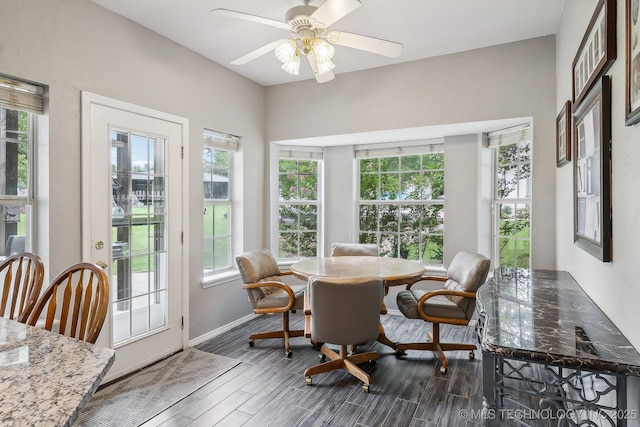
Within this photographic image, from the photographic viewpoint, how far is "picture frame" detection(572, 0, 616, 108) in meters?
1.42

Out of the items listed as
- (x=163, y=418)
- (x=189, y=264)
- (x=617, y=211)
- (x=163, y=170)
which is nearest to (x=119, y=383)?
(x=163, y=418)

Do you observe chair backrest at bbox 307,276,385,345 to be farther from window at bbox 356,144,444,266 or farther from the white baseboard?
window at bbox 356,144,444,266

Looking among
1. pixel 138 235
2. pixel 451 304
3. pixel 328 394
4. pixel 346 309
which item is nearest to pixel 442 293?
pixel 451 304

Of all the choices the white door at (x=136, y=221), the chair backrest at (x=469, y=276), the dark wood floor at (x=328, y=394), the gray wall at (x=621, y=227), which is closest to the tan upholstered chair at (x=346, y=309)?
the dark wood floor at (x=328, y=394)

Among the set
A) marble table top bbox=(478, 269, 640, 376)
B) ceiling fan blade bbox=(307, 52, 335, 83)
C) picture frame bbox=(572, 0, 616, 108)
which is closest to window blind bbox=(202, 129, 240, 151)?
ceiling fan blade bbox=(307, 52, 335, 83)

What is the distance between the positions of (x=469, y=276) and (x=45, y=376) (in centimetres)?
276

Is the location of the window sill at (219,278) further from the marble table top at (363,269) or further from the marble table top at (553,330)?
the marble table top at (553,330)

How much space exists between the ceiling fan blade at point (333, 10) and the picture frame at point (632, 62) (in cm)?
116

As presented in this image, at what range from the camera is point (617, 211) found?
1.42 meters

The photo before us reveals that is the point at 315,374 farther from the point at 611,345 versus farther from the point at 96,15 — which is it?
the point at 96,15

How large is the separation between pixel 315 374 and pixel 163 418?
3.52 ft

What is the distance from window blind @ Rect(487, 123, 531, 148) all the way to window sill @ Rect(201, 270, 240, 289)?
3211 millimetres

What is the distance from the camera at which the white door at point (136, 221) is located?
2590 millimetres

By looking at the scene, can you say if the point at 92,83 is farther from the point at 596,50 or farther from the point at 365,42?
the point at 596,50
